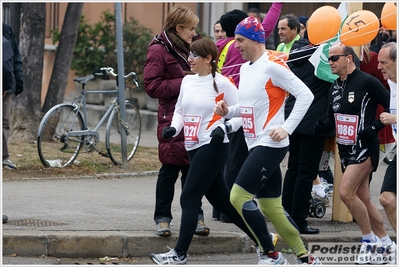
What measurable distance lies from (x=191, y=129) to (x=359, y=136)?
1.35 meters

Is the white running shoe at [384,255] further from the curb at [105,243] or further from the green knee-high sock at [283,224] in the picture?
the curb at [105,243]

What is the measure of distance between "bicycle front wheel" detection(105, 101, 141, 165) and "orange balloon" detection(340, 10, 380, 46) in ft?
15.0

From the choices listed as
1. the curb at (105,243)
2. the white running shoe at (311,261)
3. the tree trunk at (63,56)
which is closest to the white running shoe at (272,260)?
the white running shoe at (311,261)

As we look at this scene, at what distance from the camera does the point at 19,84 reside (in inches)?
343

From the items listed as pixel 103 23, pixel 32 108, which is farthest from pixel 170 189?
pixel 103 23

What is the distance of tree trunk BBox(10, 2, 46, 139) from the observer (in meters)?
12.9

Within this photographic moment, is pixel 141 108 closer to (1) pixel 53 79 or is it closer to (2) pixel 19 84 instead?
(1) pixel 53 79

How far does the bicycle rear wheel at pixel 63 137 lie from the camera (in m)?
10.9

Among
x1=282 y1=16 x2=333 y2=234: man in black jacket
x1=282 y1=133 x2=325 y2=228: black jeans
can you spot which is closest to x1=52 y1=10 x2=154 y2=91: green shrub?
x1=282 y1=16 x2=333 y2=234: man in black jacket

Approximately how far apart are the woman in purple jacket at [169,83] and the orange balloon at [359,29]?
1.29 meters

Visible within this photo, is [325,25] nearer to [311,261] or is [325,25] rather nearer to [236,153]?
[236,153]

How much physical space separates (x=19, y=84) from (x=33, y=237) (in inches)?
94.3

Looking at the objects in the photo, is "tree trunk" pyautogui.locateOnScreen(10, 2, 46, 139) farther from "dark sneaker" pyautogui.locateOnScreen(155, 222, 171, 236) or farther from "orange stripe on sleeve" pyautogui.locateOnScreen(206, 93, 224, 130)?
"orange stripe on sleeve" pyautogui.locateOnScreen(206, 93, 224, 130)

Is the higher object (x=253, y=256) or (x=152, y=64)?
(x=152, y=64)
